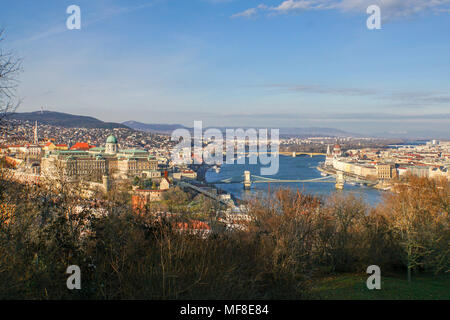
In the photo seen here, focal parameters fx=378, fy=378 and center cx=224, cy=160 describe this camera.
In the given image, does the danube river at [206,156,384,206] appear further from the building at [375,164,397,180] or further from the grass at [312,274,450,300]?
the building at [375,164,397,180]

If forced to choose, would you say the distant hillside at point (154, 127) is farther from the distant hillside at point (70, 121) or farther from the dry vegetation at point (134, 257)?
the dry vegetation at point (134, 257)

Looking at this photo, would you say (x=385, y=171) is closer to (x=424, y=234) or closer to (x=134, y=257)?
(x=424, y=234)

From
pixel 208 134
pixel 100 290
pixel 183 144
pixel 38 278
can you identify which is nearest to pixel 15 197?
pixel 38 278

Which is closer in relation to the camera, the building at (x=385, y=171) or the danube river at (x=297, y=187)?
the danube river at (x=297, y=187)

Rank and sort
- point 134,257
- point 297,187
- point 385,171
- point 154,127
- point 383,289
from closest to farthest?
point 134,257 < point 383,289 < point 297,187 < point 385,171 < point 154,127

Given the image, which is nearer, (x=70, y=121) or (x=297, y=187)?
(x=297, y=187)

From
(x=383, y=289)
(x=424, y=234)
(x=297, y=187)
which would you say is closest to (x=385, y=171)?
(x=297, y=187)

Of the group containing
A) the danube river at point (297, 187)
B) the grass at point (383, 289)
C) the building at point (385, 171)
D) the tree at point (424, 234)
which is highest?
the tree at point (424, 234)

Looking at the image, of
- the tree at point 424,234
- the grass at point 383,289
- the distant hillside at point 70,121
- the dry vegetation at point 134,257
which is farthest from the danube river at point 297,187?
the distant hillside at point 70,121
